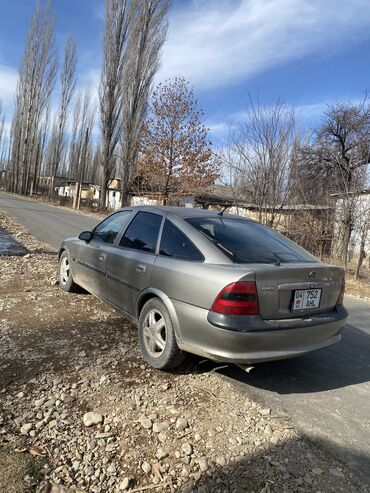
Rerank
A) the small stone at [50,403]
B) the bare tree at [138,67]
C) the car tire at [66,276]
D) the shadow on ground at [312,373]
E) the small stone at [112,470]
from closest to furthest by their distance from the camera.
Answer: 1. the small stone at [112,470]
2. the small stone at [50,403]
3. the shadow on ground at [312,373]
4. the car tire at [66,276]
5. the bare tree at [138,67]

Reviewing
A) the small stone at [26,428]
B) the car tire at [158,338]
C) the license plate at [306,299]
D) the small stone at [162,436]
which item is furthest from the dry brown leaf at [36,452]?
the license plate at [306,299]

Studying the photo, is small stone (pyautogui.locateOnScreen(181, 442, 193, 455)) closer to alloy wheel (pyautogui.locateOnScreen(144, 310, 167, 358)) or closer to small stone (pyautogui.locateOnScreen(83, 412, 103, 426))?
small stone (pyautogui.locateOnScreen(83, 412, 103, 426))

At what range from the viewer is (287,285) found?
313 centimetres

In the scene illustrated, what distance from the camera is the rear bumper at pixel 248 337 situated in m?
2.95

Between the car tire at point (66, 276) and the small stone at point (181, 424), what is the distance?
3370 millimetres

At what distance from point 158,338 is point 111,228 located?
1832 mm

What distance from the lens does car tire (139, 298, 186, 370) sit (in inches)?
133

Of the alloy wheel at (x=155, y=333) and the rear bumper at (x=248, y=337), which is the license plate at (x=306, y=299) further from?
the alloy wheel at (x=155, y=333)

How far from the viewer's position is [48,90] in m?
47.7

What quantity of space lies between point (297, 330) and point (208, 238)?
3.58ft

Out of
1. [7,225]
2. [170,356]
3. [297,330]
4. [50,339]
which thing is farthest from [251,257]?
[7,225]

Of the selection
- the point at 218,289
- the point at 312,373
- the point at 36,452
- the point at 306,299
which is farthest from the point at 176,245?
the point at 36,452

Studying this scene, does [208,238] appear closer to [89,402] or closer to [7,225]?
[89,402]

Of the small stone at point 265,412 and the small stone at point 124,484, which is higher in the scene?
the small stone at point 265,412
